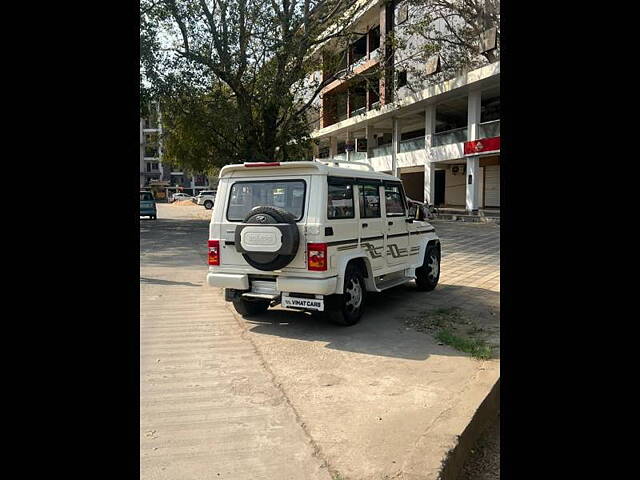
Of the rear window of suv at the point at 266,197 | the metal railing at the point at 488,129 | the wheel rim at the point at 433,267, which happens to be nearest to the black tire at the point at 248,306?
the rear window of suv at the point at 266,197

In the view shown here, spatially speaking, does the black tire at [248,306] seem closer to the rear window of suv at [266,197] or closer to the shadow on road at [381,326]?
the shadow on road at [381,326]

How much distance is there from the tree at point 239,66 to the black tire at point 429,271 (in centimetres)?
1231

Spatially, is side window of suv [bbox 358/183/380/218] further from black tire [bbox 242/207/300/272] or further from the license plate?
the license plate

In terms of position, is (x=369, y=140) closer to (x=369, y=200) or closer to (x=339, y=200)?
(x=369, y=200)

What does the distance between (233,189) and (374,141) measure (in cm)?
3279

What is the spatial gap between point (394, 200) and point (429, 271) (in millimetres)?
1687

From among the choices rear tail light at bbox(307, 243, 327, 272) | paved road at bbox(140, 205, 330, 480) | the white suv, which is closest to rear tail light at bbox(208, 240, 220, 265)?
the white suv
